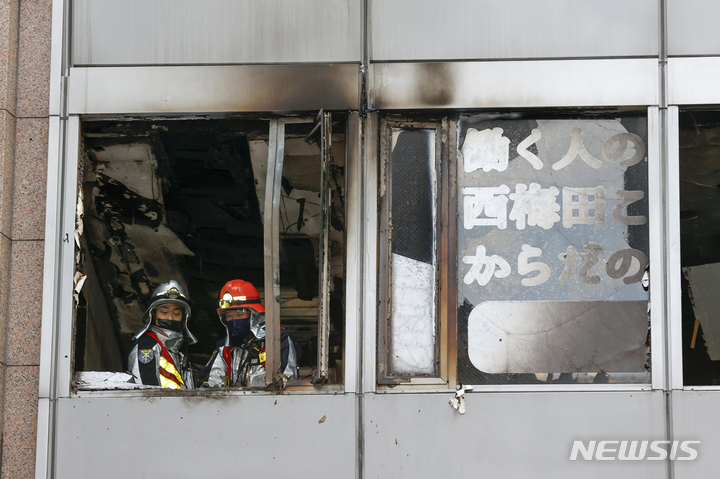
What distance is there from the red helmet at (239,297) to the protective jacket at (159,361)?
47 cm

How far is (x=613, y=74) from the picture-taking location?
664 cm

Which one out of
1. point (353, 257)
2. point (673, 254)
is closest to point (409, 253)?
point (353, 257)

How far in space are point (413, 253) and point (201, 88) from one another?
78.6 inches

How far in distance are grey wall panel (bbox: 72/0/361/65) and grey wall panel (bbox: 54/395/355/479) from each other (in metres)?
2.52

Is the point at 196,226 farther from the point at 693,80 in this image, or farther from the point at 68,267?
the point at 693,80

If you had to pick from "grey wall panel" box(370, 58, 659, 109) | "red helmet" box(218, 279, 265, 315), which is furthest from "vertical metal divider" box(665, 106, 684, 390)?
"red helmet" box(218, 279, 265, 315)

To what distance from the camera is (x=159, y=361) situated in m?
7.02

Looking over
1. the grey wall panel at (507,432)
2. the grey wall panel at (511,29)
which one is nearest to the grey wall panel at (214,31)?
the grey wall panel at (511,29)

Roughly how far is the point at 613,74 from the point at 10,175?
451 centimetres

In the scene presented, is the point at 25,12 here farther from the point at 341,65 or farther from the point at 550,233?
the point at 550,233

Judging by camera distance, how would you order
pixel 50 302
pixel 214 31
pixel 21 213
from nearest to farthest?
pixel 50 302, pixel 21 213, pixel 214 31

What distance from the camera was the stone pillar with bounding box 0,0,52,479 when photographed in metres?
6.42

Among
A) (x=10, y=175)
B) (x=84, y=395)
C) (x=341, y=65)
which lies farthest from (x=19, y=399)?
(x=341, y=65)

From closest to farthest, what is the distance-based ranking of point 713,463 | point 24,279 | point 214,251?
1. point 713,463
2. point 24,279
3. point 214,251
